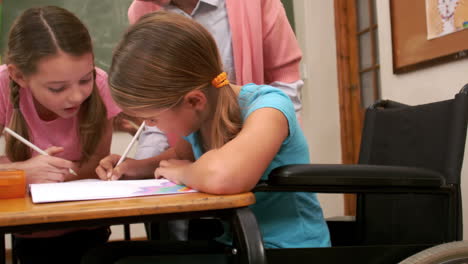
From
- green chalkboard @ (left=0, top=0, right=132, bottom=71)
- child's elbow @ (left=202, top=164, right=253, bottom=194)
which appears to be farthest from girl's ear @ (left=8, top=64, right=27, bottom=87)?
green chalkboard @ (left=0, top=0, right=132, bottom=71)

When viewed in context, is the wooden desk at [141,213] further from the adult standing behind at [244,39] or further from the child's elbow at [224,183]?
the adult standing behind at [244,39]

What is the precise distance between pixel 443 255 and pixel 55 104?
98 centimetres

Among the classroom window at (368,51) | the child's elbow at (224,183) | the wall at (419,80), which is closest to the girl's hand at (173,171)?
the child's elbow at (224,183)

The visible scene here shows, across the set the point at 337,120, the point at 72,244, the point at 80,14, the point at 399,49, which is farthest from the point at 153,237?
the point at 337,120

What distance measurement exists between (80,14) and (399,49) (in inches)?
76.9

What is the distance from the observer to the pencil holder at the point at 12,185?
81 cm

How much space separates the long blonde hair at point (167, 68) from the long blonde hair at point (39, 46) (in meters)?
0.34

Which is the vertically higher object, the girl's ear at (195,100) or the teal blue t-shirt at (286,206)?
the girl's ear at (195,100)

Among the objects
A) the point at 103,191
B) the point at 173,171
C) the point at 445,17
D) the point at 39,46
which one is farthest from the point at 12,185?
the point at 445,17

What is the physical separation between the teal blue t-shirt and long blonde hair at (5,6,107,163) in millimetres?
510

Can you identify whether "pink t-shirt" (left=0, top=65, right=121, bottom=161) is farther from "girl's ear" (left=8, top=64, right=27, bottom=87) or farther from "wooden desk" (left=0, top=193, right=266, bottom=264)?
"wooden desk" (left=0, top=193, right=266, bottom=264)

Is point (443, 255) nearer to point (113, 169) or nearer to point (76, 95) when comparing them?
point (113, 169)

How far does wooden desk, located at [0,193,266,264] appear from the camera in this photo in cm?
58

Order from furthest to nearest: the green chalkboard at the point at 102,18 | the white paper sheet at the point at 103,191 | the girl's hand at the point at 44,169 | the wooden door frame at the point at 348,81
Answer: the wooden door frame at the point at 348,81, the green chalkboard at the point at 102,18, the girl's hand at the point at 44,169, the white paper sheet at the point at 103,191
